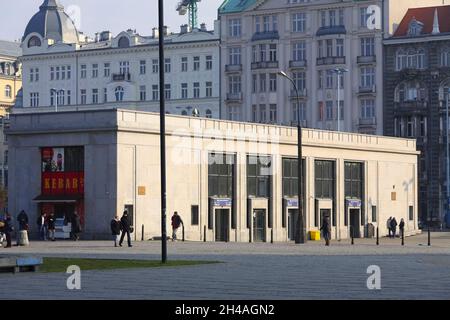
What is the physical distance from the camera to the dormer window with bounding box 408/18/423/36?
384 ft

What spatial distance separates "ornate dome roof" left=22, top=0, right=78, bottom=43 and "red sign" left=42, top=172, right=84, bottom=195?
73472 mm

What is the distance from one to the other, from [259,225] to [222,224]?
14.7 feet

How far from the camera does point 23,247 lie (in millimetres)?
55875

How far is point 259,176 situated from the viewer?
255ft

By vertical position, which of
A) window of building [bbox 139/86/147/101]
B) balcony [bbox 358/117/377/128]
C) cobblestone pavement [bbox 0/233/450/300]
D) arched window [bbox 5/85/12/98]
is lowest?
cobblestone pavement [bbox 0/233/450/300]

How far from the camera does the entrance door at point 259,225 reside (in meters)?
77.8

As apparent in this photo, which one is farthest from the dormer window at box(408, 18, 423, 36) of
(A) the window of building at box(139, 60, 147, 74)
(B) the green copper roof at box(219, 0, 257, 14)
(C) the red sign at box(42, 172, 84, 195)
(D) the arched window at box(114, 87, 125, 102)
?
(C) the red sign at box(42, 172, 84, 195)

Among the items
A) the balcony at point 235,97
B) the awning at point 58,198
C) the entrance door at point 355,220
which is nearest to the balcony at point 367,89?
the balcony at point 235,97

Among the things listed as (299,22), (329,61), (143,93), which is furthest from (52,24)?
(329,61)

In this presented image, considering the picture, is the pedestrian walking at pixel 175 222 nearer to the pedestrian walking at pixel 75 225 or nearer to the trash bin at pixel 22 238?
the pedestrian walking at pixel 75 225

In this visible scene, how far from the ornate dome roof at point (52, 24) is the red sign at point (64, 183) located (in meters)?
73.5

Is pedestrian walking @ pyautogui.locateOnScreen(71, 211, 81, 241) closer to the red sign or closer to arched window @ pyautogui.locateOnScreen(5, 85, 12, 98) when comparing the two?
the red sign
